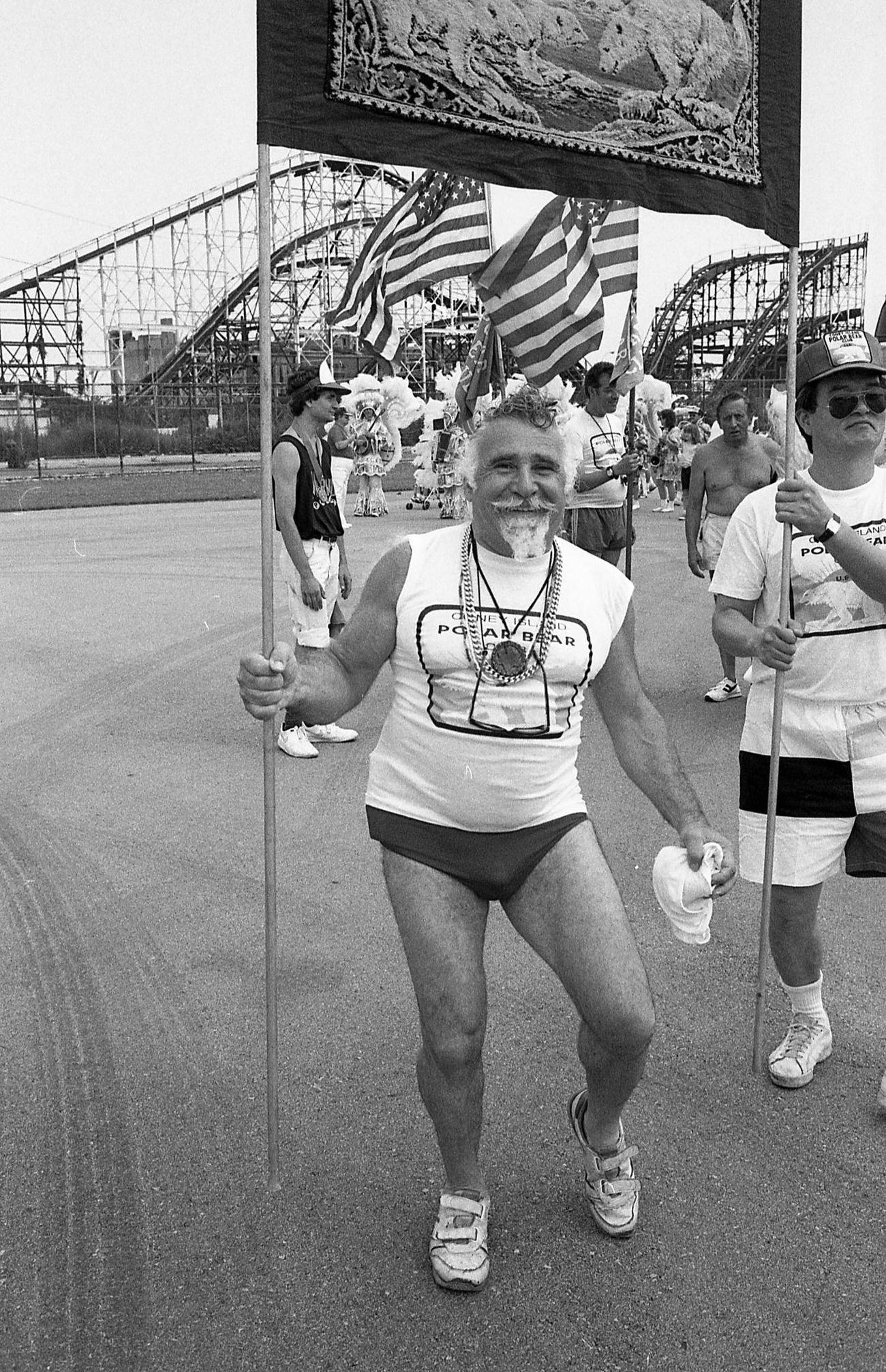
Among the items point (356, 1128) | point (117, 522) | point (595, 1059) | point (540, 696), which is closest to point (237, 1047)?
point (356, 1128)

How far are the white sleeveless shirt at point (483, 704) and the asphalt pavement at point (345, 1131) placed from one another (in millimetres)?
971

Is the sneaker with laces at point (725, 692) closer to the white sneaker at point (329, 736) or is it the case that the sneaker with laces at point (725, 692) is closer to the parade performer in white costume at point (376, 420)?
the white sneaker at point (329, 736)

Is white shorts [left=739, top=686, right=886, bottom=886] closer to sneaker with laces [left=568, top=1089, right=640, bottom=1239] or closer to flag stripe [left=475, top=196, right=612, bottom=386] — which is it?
sneaker with laces [left=568, top=1089, right=640, bottom=1239]

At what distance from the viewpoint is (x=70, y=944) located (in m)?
4.56

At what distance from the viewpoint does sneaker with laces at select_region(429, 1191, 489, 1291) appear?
8.96 ft

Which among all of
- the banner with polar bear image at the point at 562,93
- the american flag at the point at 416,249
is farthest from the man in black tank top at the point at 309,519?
the banner with polar bear image at the point at 562,93

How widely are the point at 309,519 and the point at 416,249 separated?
2067 mm

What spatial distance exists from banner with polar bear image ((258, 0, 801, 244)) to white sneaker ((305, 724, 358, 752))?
428 centimetres

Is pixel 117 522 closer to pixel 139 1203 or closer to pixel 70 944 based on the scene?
pixel 70 944

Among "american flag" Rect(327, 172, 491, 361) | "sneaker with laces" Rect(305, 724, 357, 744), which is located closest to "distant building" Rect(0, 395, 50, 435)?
"american flag" Rect(327, 172, 491, 361)

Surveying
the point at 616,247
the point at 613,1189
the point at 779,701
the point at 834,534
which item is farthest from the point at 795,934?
the point at 616,247

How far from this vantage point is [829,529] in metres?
3.24

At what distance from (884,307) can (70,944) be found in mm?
5716

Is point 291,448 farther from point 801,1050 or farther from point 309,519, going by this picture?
point 801,1050
